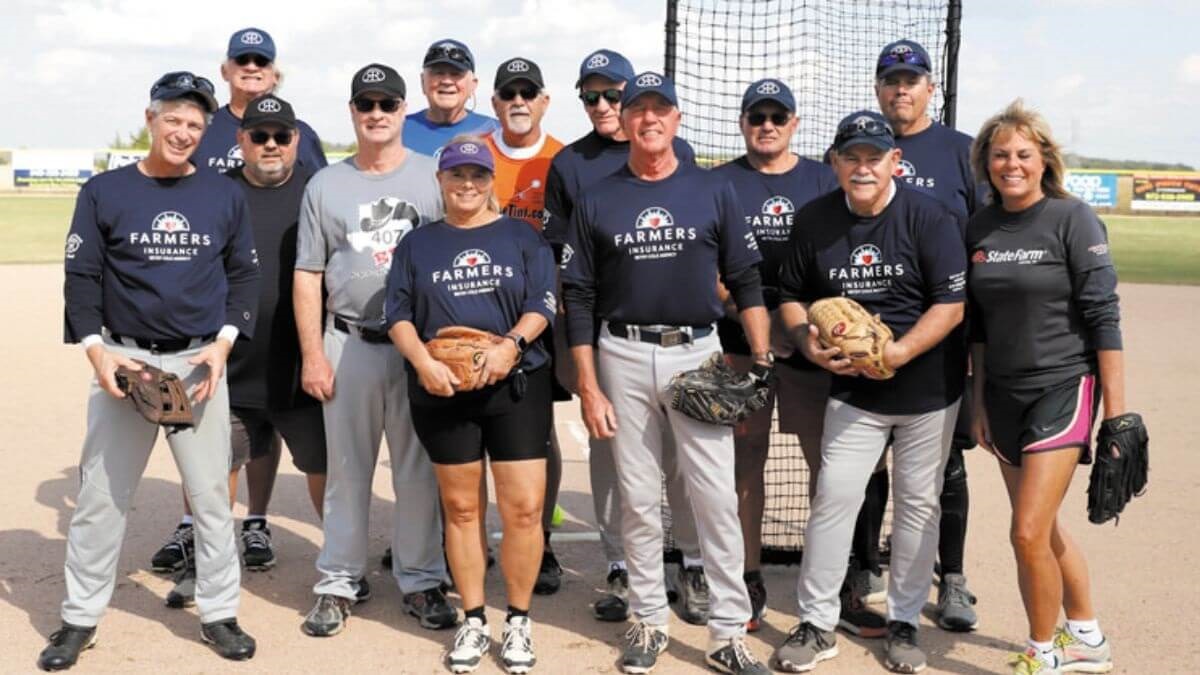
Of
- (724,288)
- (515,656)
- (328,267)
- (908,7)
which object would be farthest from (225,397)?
Result: (908,7)

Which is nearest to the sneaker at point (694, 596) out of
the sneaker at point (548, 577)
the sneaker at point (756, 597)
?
the sneaker at point (756, 597)

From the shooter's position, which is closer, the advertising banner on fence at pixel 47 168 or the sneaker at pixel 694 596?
the sneaker at pixel 694 596

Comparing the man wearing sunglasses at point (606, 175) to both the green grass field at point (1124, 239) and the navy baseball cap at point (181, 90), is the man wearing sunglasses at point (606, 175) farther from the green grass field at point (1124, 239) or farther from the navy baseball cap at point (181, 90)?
the green grass field at point (1124, 239)

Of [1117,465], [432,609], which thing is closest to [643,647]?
[432,609]

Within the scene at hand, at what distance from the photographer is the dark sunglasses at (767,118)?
5.36 metres

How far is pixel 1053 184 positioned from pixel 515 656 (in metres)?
2.79

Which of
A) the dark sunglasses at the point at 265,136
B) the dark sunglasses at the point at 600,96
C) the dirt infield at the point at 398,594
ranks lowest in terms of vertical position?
the dirt infield at the point at 398,594

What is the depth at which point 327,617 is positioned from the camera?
18.1ft

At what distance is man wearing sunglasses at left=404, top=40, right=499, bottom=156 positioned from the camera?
6172 millimetres

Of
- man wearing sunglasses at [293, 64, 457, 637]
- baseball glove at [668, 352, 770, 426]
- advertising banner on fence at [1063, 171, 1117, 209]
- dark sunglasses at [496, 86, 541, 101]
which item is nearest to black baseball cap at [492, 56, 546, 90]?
dark sunglasses at [496, 86, 541, 101]

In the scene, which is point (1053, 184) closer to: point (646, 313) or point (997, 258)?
point (997, 258)

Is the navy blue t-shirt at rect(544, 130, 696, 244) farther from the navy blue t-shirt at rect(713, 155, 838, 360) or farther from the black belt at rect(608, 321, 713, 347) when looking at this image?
the black belt at rect(608, 321, 713, 347)

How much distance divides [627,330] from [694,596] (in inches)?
54.2

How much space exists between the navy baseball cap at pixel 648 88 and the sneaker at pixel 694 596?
2.12 meters
